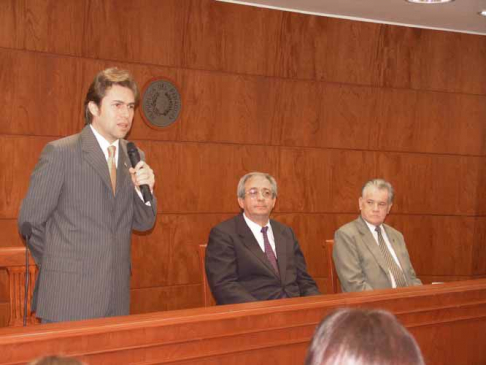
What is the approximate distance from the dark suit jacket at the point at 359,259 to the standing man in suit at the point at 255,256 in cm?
20

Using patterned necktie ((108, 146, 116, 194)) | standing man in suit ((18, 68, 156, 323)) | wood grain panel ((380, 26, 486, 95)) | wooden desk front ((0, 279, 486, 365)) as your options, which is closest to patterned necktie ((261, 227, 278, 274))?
wooden desk front ((0, 279, 486, 365))

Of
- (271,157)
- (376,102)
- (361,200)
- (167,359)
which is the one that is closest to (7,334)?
(167,359)

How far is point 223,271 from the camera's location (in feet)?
11.1

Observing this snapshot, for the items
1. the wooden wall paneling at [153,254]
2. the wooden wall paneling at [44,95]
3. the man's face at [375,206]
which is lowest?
the wooden wall paneling at [153,254]

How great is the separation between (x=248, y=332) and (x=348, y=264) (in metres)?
1.48

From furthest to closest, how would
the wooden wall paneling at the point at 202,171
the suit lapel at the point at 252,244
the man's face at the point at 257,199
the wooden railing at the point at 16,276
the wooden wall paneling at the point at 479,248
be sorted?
the wooden wall paneling at the point at 479,248 → the wooden wall paneling at the point at 202,171 → the man's face at the point at 257,199 → the suit lapel at the point at 252,244 → the wooden railing at the point at 16,276

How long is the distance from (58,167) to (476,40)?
16.2 feet

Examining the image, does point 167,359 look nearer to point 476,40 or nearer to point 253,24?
point 253,24

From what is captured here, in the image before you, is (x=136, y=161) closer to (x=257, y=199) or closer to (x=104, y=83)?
(x=104, y=83)

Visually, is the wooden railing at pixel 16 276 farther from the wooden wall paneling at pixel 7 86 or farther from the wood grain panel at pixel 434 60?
the wood grain panel at pixel 434 60

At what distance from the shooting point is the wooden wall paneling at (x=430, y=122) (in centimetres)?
609

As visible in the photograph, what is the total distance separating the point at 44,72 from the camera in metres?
4.74

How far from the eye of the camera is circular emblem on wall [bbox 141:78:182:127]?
516 centimetres

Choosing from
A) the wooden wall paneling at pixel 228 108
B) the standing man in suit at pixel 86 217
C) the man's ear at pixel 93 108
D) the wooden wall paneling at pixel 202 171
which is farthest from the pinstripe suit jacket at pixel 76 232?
the wooden wall paneling at pixel 228 108
